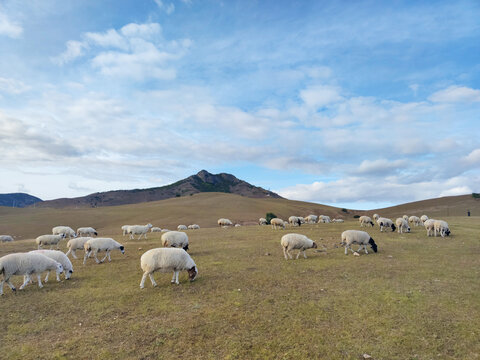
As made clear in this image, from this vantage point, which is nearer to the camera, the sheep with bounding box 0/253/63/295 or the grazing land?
the grazing land

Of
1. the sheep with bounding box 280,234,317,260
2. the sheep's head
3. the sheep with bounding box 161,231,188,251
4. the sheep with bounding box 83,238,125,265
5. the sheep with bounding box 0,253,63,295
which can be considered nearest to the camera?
the sheep with bounding box 0,253,63,295

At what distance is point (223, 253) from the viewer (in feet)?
61.1

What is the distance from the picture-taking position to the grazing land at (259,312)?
702 cm

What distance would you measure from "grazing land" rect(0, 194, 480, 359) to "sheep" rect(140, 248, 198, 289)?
46 centimetres

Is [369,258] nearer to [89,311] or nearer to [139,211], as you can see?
[89,311]

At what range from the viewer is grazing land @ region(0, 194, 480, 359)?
702cm

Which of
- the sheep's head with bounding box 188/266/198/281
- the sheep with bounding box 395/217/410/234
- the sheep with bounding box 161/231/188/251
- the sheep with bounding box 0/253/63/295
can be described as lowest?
the sheep's head with bounding box 188/266/198/281

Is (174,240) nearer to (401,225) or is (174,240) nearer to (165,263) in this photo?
(165,263)

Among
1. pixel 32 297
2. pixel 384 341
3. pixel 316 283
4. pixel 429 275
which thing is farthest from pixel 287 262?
pixel 32 297

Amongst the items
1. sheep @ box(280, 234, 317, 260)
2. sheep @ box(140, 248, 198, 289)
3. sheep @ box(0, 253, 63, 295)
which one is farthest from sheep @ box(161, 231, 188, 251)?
sheep @ box(0, 253, 63, 295)

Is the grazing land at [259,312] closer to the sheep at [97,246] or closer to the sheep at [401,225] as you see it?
the sheep at [97,246]

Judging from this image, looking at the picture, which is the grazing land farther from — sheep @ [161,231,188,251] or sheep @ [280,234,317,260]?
sheep @ [161,231,188,251]

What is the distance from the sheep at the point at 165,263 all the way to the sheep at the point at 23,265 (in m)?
4.21

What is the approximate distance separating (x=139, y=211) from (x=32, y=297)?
61834 mm
